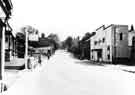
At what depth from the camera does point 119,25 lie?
1265 inches

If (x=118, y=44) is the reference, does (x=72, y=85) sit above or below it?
below

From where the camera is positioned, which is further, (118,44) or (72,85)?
(118,44)

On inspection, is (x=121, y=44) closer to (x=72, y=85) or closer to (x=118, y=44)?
(x=118, y=44)

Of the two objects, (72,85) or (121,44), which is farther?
(121,44)

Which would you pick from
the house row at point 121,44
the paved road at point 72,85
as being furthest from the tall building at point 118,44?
the paved road at point 72,85

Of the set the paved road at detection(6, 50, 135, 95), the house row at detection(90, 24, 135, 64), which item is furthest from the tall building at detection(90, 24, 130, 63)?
the paved road at detection(6, 50, 135, 95)

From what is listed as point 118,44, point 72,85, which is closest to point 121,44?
point 118,44

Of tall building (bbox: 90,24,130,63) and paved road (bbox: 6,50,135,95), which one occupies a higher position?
tall building (bbox: 90,24,130,63)

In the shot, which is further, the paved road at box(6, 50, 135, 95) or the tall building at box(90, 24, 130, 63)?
the tall building at box(90, 24, 130, 63)

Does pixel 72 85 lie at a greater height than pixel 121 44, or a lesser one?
lesser

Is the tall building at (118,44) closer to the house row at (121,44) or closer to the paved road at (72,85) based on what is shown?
the house row at (121,44)

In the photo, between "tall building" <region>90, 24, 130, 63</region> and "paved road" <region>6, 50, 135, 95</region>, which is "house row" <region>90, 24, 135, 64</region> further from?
"paved road" <region>6, 50, 135, 95</region>

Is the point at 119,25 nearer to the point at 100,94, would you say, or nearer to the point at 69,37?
the point at 100,94

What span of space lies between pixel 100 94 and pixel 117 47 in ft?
85.9
